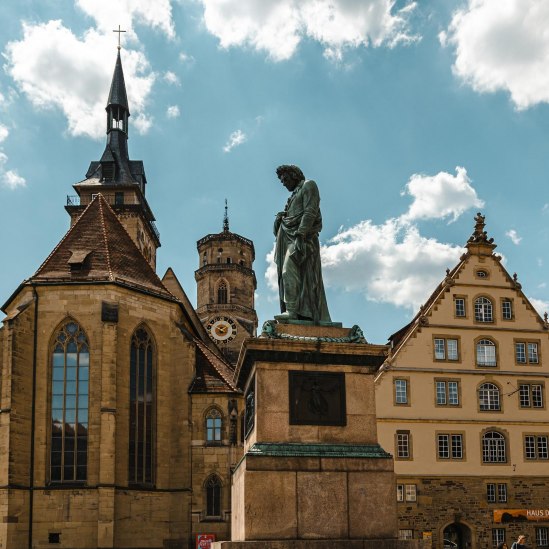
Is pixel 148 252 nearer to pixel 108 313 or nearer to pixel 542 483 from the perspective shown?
pixel 108 313

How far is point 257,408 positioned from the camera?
434 inches

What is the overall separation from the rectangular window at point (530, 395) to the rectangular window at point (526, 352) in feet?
3.58

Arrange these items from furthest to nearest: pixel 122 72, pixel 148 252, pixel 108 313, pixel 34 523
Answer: pixel 122 72 → pixel 148 252 → pixel 108 313 → pixel 34 523

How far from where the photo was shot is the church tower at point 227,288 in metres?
70.6

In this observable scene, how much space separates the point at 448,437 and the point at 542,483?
4.82m

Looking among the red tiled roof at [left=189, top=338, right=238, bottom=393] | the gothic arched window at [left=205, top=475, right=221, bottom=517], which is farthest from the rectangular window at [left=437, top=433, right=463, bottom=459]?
the gothic arched window at [left=205, top=475, right=221, bottom=517]

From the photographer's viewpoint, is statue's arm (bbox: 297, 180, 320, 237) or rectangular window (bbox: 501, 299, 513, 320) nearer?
statue's arm (bbox: 297, 180, 320, 237)

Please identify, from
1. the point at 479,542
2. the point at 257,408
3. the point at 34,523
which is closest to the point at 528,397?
the point at 479,542

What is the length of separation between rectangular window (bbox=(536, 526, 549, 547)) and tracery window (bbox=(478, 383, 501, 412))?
18.2ft

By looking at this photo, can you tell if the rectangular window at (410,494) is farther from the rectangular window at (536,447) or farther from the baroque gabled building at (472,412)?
the rectangular window at (536,447)

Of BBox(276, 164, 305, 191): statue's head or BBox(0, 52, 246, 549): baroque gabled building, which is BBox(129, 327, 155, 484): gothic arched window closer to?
BBox(0, 52, 246, 549): baroque gabled building

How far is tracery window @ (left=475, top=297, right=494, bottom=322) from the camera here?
38.6 m

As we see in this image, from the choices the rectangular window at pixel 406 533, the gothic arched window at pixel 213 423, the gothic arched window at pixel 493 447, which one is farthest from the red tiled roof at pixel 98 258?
the gothic arched window at pixel 493 447

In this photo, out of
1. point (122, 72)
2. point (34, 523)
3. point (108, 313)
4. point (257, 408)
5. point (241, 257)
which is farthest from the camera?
point (241, 257)
